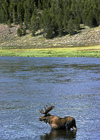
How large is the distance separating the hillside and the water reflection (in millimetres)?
88763

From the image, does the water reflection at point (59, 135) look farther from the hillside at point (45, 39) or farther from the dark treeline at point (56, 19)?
the dark treeline at point (56, 19)

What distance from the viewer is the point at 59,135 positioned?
7.97 meters

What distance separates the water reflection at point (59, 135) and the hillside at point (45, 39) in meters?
88.8

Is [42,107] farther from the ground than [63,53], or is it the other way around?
[42,107]

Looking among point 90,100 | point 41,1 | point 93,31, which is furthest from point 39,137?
point 41,1

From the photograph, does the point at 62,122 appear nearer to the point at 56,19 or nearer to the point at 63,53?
the point at 63,53

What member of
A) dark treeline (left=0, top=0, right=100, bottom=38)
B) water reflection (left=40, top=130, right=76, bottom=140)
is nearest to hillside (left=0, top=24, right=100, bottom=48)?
dark treeline (left=0, top=0, right=100, bottom=38)

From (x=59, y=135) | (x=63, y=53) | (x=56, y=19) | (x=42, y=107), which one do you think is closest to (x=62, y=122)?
(x=59, y=135)

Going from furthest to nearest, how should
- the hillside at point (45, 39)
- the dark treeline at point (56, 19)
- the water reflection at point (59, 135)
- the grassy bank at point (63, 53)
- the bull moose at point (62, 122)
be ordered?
1. the dark treeline at point (56, 19)
2. the hillside at point (45, 39)
3. the grassy bank at point (63, 53)
4. the bull moose at point (62, 122)
5. the water reflection at point (59, 135)

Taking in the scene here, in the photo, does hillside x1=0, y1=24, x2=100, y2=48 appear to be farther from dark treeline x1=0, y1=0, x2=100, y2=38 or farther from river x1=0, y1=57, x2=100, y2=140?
river x1=0, y1=57, x2=100, y2=140

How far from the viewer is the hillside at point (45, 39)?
10125 centimetres

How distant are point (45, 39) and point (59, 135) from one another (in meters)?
110

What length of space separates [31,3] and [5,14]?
1545cm

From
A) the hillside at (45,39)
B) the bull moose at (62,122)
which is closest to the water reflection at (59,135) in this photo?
the bull moose at (62,122)
